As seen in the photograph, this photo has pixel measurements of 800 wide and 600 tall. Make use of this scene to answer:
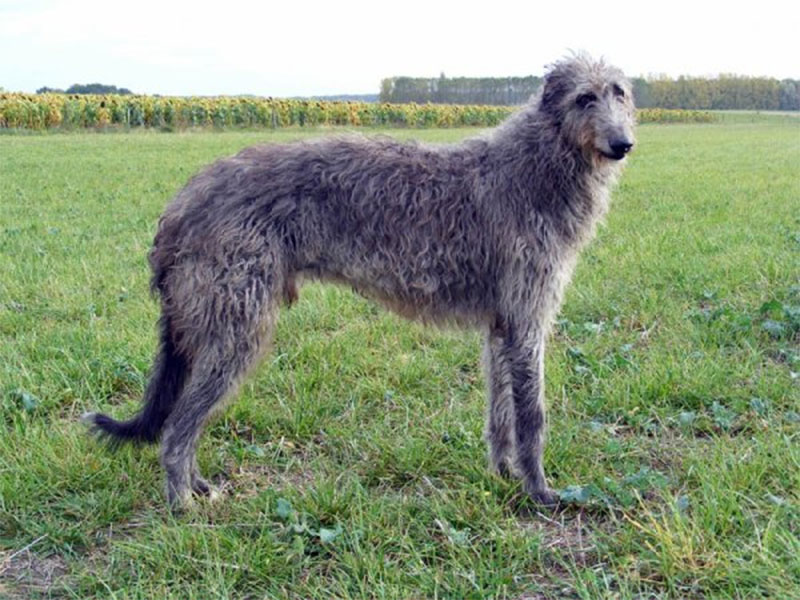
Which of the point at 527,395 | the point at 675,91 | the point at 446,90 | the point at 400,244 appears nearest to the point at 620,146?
the point at 400,244

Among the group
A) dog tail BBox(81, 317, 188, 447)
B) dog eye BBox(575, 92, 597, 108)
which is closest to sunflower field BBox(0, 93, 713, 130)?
dog eye BBox(575, 92, 597, 108)

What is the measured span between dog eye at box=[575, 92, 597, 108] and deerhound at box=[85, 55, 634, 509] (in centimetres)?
1

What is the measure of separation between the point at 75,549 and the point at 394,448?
1565 mm

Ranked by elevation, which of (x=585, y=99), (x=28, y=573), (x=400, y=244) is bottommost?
(x=28, y=573)

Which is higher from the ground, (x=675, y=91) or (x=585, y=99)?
(x=675, y=91)

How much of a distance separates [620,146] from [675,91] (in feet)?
309

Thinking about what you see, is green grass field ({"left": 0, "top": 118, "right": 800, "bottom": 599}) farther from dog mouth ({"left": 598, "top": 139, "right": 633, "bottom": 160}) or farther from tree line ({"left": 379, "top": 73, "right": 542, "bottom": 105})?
tree line ({"left": 379, "top": 73, "right": 542, "bottom": 105})

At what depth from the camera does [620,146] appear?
3668mm

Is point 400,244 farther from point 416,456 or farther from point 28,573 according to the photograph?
point 28,573

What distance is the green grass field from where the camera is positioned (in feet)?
9.96

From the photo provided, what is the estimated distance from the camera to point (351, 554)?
3109mm

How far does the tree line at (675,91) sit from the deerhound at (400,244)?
2563 inches

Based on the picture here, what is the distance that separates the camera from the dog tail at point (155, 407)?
3807 millimetres

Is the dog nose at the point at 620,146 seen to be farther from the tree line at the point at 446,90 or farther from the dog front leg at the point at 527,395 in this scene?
the tree line at the point at 446,90
